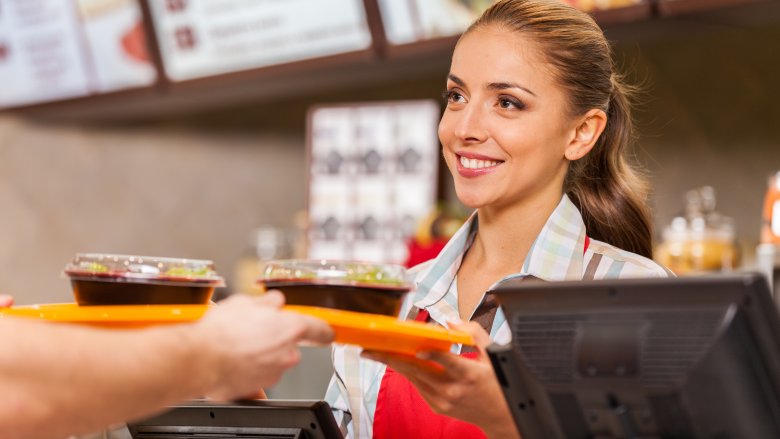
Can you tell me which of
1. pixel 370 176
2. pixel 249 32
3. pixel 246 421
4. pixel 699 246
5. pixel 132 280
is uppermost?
pixel 249 32

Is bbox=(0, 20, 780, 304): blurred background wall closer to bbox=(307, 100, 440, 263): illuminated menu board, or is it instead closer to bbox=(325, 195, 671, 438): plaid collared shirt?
bbox=(307, 100, 440, 263): illuminated menu board

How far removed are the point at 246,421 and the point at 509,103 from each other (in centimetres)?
64

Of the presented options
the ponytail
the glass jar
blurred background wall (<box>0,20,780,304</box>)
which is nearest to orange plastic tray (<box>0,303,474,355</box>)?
the ponytail

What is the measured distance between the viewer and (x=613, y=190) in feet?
6.23

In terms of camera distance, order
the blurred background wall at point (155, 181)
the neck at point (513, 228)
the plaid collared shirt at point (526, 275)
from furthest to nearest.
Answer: the blurred background wall at point (155, 181) → the neck at point (513, 228) → the plaid collared shirt at point (526, 275)

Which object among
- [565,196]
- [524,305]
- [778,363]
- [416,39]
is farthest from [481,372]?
[416,39]

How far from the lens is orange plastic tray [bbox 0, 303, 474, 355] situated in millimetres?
1147

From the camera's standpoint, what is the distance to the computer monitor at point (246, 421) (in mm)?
1411

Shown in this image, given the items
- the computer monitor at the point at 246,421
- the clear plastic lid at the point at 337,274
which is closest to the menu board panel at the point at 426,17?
the computer monitor at the point at 246,421

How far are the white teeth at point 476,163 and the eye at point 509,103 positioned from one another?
0.28 feet

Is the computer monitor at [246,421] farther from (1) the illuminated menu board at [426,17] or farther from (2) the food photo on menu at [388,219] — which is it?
(1) the illuminated menu board at [426,17]

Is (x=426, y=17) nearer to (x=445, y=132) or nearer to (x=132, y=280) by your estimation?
(x=445, y=132)

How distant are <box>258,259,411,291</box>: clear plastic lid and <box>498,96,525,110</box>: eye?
54 cm

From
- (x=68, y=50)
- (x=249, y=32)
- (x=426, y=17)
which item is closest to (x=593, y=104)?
(x=426, y=17)
